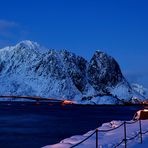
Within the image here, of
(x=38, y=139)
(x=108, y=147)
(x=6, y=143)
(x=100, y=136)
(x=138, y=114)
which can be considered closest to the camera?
(x=108, y=147)

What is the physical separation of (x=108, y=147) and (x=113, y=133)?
19.7 ft

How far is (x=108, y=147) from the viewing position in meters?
19.8

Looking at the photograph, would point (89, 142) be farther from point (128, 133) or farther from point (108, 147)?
point (128, 133)

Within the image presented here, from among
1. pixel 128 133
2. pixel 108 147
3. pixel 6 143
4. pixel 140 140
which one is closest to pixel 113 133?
pixel 128 133

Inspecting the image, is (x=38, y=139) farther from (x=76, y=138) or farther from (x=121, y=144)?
(x=121, y=144)

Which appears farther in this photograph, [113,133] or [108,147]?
[113,133]

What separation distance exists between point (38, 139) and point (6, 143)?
5.20 m

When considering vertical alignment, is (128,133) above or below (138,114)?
below

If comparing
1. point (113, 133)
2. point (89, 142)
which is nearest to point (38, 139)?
point (113, 133)

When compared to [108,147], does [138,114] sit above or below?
above

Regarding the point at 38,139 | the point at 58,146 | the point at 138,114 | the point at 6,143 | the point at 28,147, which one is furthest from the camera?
the point at 38,139

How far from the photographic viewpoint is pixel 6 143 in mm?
48438

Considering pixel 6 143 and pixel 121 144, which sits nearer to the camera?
A: pixel 121 144

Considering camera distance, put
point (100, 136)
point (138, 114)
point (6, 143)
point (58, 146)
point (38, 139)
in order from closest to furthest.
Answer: point (58, 146) < point (100, 136) < point (138, 114) < point (6, 143) < point (38, 139)
